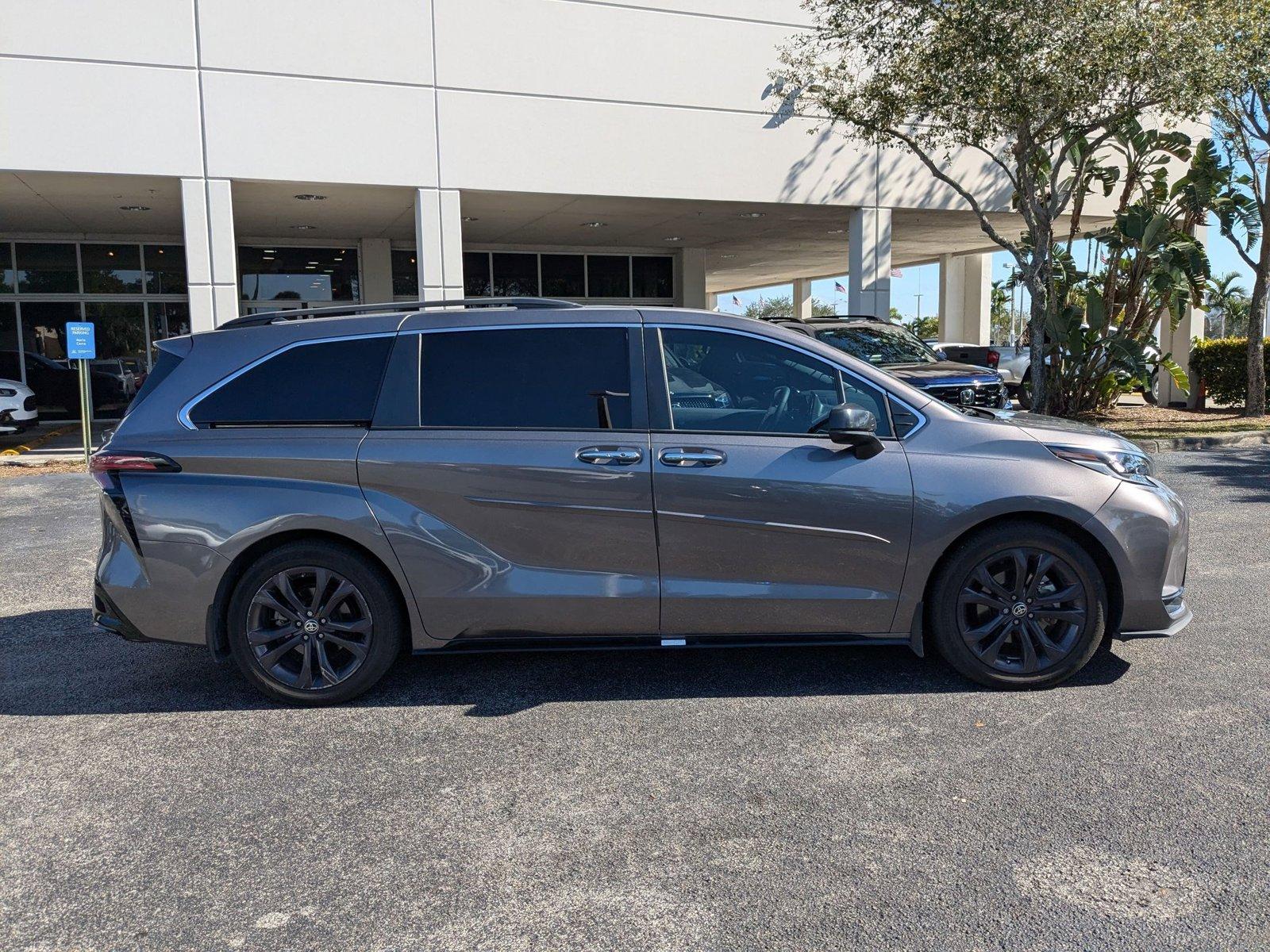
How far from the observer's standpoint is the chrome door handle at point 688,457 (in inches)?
175

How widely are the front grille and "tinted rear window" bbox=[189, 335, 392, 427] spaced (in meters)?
8.08

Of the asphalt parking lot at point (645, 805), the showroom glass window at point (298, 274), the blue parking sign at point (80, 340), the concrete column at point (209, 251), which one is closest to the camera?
the asphalt parking lot at point (645, 805)

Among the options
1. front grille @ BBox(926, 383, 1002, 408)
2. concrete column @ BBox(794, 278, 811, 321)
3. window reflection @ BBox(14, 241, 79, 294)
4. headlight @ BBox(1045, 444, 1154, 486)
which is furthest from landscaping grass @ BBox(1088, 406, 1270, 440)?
window reflection @ BBox(14, 241, 79, 294)

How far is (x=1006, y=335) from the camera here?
313ft

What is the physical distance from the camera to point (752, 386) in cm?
465

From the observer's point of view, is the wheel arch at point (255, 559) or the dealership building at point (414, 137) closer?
the wheel arch at point (255, 559)

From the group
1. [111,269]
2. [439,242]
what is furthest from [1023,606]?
[111,269]

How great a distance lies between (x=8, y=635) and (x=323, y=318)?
2810 millimetres

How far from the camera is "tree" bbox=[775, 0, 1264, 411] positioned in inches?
501

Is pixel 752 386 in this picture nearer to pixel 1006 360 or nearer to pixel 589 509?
pixel 589 509

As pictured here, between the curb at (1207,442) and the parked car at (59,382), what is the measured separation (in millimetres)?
19778

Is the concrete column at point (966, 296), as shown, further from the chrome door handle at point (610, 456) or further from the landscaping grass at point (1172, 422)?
the chrome door handle at point (610, 456)

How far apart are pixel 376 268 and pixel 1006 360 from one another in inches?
610

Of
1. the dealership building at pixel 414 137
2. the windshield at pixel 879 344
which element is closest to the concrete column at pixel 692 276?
the dealership building at pixel 414 137
